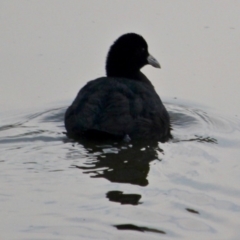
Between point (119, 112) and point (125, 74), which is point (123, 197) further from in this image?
point (125, 74)

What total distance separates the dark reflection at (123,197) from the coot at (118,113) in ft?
4.31

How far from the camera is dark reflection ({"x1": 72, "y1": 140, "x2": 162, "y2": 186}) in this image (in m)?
7.13

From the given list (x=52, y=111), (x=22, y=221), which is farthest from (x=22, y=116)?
(x=22, y=221)

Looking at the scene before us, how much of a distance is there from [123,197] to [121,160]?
42.1 inches

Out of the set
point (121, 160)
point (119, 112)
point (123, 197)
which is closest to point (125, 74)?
point (119, 112)

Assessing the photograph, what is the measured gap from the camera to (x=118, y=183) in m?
6.91

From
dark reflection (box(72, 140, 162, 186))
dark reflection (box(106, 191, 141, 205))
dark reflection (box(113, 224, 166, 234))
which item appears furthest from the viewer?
dark reflection (box(72, 140, 162, 186))

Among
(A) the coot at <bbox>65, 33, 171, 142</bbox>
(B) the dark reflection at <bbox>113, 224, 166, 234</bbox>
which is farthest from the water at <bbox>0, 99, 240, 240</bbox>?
(A) the coot at <bbox>65, 33, 171, 142</bbox>

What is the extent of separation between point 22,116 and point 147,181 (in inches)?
94.6

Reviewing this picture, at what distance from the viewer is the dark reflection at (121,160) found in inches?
281

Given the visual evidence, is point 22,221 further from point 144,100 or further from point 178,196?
point 144,100

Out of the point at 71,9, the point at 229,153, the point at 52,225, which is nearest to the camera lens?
the point at 52,225

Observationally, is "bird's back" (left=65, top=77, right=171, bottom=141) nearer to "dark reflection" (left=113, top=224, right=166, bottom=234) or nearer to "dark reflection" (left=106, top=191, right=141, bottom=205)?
"dark reflection" (left=106, top=191, right=141, bottom=205)

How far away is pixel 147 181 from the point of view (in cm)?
702
